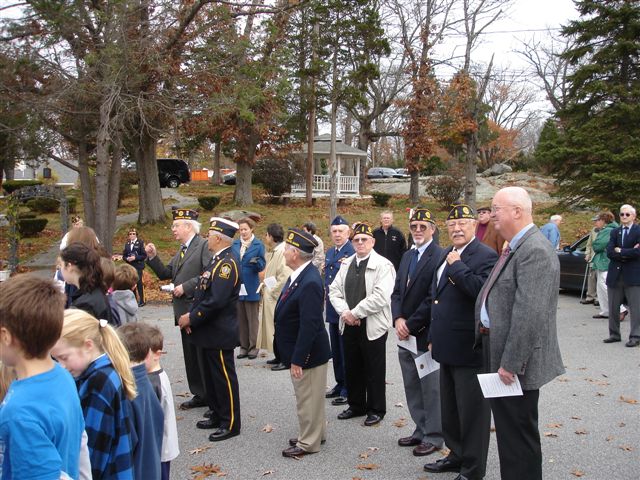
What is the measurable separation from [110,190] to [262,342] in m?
12.0

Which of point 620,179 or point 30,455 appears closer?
point 30,455

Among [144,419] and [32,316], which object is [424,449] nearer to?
[144,419]

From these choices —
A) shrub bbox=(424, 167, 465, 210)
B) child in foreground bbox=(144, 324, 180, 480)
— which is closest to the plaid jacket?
child in foreground bbox=(144, 324, 180, 480)

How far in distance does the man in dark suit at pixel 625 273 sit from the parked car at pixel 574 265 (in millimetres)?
4585

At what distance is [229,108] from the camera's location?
15.7m

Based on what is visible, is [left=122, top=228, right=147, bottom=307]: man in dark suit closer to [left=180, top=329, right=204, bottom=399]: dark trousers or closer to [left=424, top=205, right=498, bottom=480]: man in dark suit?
[left=180, top=329, right=204, bottom=399]: dark trousers

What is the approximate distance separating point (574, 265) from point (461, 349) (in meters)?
10.8

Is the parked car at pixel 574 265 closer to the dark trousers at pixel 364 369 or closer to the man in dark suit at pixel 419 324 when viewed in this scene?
the dark trousers at pixel 364 369

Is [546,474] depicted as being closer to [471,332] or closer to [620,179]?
[471,332]

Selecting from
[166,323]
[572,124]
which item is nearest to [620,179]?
[572,124]

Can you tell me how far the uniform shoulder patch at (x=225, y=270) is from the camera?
548 centimetres

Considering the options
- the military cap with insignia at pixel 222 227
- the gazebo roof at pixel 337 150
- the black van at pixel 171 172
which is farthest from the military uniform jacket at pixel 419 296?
the black van at pixel 171 172

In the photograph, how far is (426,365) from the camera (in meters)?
5.20

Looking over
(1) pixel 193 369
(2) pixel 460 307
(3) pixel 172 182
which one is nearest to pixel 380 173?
(3) pixel 172 182
